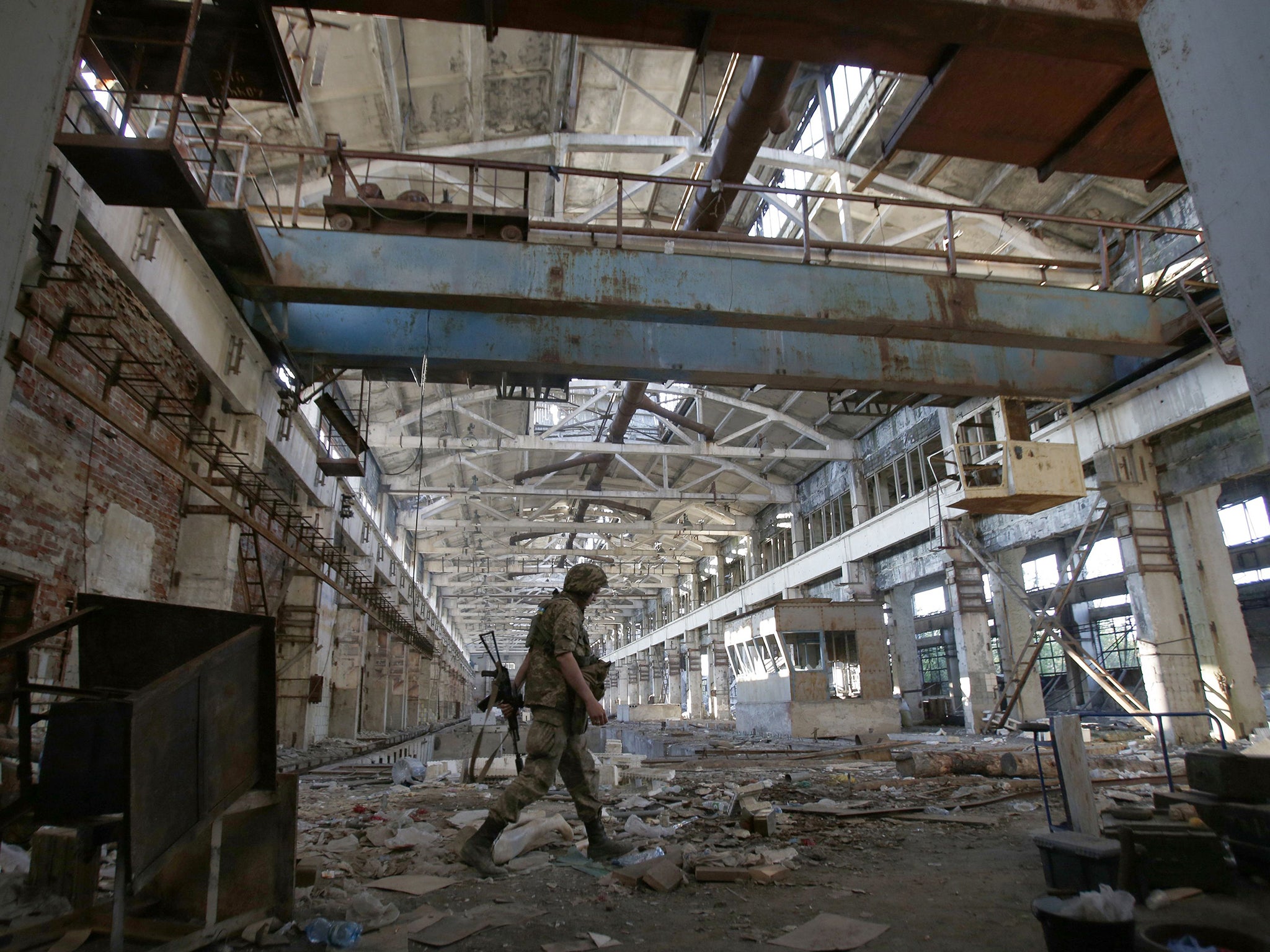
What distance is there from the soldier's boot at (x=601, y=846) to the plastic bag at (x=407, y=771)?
16.4 feet

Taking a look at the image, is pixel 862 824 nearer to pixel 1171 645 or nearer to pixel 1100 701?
pixel 1171 645

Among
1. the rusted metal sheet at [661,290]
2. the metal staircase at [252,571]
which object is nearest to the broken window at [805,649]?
the rusted metal sheet at [661,290]

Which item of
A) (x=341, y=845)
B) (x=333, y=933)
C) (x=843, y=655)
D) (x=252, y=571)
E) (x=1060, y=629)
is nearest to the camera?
(x=333, y=933)

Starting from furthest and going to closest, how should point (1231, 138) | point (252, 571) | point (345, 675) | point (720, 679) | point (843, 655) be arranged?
point (720, 679) → point (843, 655) → point (345, 675) → point (252, 571) → point (1231, 138)

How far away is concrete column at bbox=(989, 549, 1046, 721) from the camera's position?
14.0 metres

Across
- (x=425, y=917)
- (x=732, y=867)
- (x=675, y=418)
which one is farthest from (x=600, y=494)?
(x=425, y=917)

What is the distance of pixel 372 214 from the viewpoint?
7332 mm

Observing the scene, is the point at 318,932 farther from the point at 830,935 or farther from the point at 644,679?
the point at 644,679

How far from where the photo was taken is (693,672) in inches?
1316

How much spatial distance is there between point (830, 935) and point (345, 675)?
16.4 meters

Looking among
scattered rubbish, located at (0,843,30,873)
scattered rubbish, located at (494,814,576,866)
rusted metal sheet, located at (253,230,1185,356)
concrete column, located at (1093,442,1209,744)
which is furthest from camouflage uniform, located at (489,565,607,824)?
concrete column, located at (1093,442,1209,744)

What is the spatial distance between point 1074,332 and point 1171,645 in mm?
5793

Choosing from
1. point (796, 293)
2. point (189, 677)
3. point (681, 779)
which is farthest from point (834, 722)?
point (189, 677)

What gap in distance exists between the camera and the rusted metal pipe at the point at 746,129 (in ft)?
24.5
